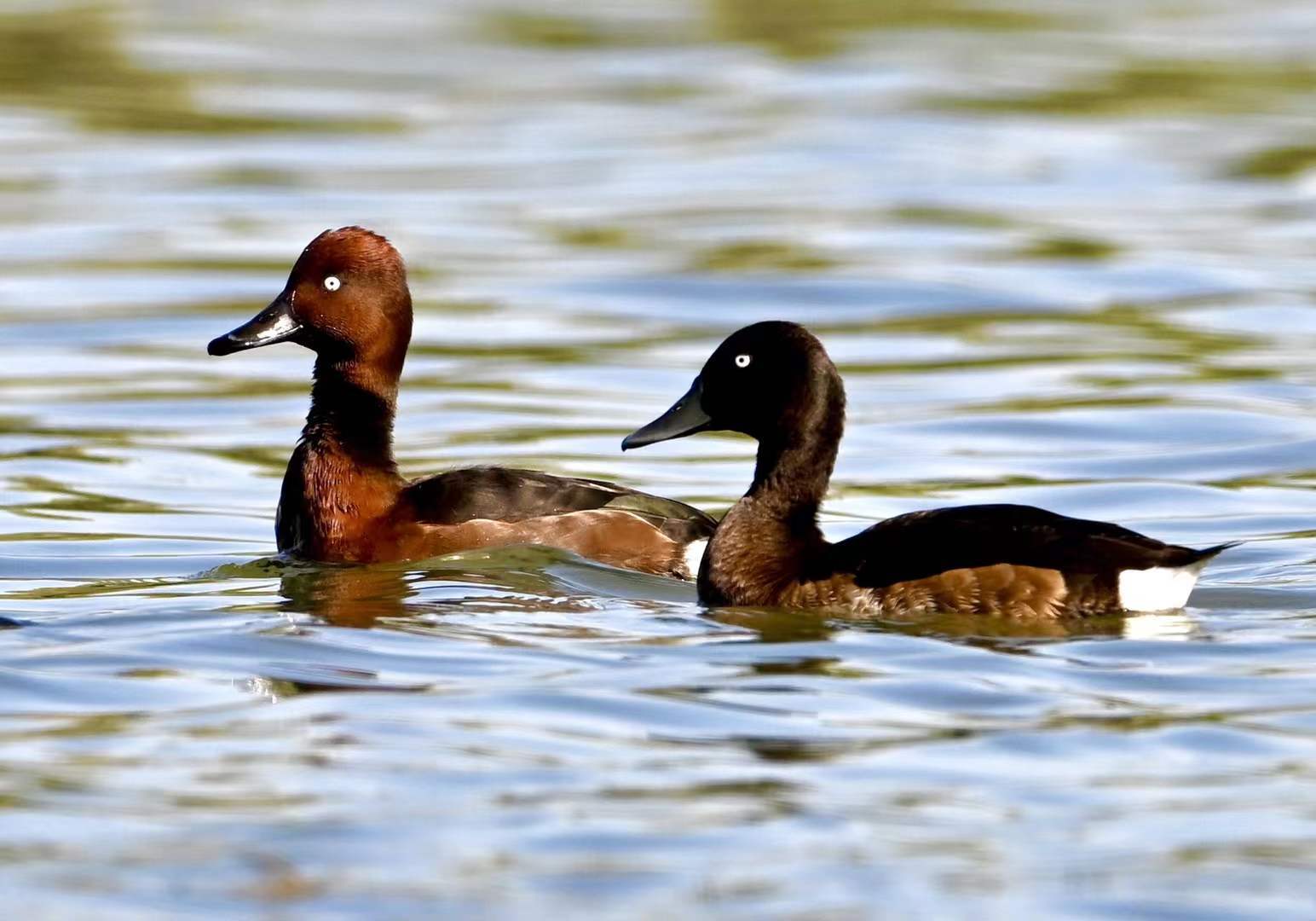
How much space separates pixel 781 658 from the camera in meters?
8.93

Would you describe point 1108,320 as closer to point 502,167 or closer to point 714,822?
point 502,167

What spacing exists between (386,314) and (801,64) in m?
18.7

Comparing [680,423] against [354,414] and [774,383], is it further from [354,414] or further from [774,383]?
[354,414]

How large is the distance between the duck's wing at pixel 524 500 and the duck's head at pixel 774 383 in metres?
0.84

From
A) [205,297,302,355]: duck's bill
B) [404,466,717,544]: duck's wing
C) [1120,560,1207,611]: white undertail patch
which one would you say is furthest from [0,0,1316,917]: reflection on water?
[205,297,302,355]: duck's bill

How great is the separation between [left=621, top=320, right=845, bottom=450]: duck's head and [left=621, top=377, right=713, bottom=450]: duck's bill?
94 mm

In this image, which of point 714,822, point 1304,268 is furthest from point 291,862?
point 1304,268

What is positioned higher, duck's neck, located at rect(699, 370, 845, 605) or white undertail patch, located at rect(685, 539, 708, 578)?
duck's neck, located at rect(699, 370, 845, 605)

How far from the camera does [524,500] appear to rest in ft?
36.0

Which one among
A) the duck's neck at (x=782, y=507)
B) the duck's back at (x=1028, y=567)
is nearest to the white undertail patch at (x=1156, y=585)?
the duck's back at (x=1028, y=567)

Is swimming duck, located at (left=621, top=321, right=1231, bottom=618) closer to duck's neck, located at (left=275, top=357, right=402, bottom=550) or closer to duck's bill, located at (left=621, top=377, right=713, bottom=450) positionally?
duck's bill, located at (left=621, top=377, right=713, bottom=450)

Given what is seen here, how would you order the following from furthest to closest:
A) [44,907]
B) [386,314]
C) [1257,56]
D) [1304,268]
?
[1257,56], [1304,268], [386,314], [44,907]

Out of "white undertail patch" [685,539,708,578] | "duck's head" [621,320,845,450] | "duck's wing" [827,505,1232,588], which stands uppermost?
"duck's head" [621,320,845,450]

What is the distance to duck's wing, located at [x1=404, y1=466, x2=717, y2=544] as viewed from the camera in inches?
429
